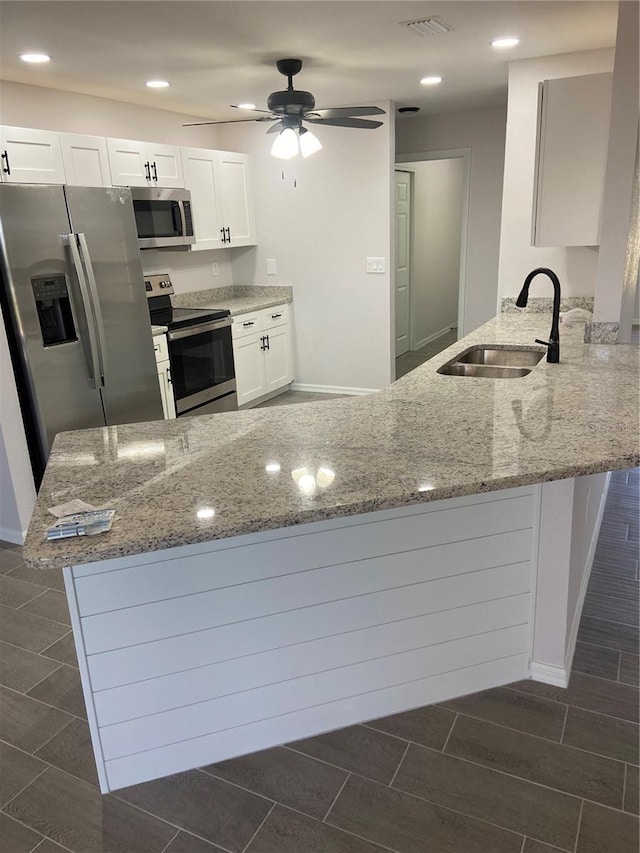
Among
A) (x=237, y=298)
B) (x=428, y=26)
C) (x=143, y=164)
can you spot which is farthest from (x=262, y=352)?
(x=428, y=26)

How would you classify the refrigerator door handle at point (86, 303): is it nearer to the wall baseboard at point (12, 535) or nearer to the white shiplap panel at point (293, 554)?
the wall baseboard at point (12, 535)

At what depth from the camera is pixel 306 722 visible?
206 centimetres

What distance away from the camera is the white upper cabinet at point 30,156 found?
3.55 meters

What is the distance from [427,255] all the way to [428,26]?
17.4ft

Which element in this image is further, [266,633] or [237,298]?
[237,298]

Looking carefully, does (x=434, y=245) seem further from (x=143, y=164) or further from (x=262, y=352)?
(x=143, y=164)

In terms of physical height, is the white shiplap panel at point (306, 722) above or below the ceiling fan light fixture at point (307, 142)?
below

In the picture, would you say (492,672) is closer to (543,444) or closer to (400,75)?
(543,444)

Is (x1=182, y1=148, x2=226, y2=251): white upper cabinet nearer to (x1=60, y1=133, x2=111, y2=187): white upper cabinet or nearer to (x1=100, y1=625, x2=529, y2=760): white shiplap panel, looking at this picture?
(x1=60, y1=133, x2=111, y2=187): white upper cabinet

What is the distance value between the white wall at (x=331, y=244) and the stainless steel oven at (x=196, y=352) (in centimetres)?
113

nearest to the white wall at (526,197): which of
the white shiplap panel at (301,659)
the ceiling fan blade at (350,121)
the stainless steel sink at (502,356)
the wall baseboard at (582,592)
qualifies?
the ceiling fan blade at (350,121)

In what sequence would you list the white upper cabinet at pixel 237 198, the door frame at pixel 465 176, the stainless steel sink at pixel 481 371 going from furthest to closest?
the door frame at pixel 465 176, the white upper cabinet at pixel 237 198, the stainless steel sink at pixel 481 371

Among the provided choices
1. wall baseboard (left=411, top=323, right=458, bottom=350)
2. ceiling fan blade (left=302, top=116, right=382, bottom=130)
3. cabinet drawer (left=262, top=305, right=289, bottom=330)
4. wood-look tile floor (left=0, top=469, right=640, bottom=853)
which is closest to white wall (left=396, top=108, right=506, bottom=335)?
wall baseboard (left=411, top=323, right=458, bottom=350)

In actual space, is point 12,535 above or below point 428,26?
below
